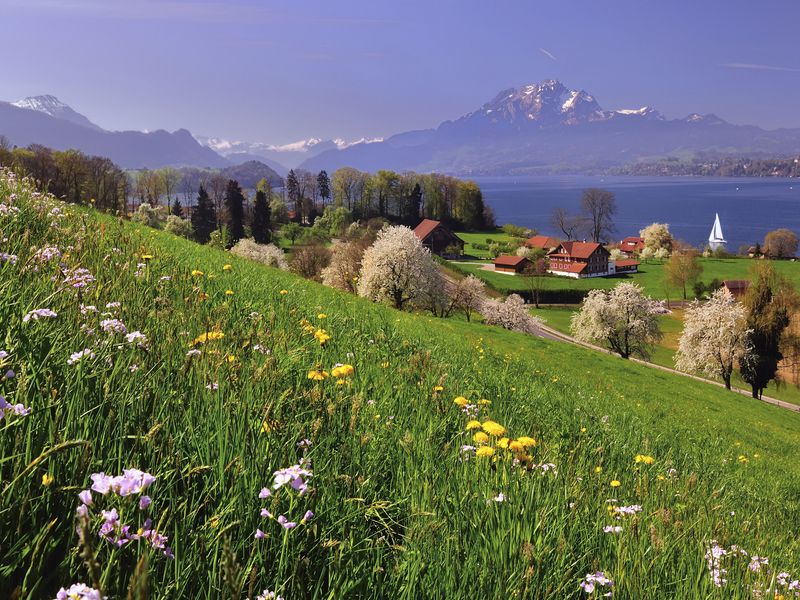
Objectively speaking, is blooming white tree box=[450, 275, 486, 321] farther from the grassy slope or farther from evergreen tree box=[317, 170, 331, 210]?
evergreen tree box=[317, 170, 331, 210]

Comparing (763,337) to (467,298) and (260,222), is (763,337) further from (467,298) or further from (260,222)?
(260,222)

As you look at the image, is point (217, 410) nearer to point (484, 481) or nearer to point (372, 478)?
point (372, 478)

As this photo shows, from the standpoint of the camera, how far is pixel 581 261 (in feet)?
393

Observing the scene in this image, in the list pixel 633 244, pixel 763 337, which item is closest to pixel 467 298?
pixel 763 337

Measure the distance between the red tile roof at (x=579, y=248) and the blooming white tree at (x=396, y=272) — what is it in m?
77.0

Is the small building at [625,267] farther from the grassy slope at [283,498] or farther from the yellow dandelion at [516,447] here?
the yellow dandelion at [516,447]

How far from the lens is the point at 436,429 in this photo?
13.3ft

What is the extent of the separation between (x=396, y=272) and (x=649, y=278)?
82875 mm

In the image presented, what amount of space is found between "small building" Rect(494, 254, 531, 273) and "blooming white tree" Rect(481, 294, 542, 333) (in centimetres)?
4434

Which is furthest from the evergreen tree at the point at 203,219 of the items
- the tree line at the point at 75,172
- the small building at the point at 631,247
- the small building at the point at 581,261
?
the small building at the point at 631,247

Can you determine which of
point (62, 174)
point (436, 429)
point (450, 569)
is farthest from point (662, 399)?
point (62, 174)

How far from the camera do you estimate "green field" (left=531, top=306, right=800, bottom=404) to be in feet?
185

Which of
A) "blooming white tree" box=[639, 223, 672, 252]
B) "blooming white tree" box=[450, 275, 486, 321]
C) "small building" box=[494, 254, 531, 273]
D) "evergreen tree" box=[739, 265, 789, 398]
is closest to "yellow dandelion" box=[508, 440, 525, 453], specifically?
"evergreen tree" box=[739, 265, 789, 398]

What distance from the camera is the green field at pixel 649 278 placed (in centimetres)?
9875
